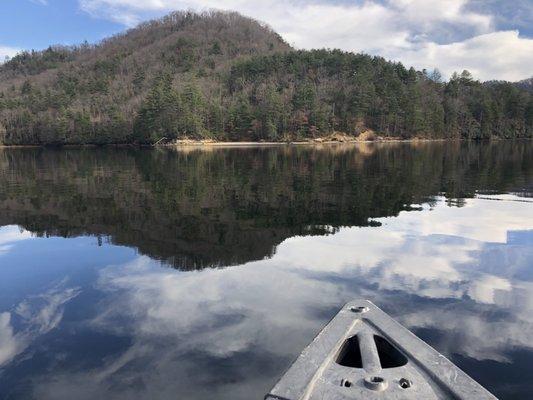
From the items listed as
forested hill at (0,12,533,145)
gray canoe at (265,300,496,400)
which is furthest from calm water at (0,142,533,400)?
forested hill at (0,12,533,145)

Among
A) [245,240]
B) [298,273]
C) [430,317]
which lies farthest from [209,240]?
[430,317]

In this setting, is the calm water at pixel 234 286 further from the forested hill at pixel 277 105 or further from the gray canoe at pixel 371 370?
the forested hill at pixel 277 105

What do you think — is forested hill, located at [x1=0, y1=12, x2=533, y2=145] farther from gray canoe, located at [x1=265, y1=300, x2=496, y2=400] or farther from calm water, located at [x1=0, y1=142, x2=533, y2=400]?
gray canoe, located at [x1=265, y1=300, x2=496, y2=400]

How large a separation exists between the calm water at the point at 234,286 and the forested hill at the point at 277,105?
98.2m

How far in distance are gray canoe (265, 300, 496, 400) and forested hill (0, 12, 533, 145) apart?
10958 centimetres

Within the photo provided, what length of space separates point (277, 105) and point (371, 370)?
117m

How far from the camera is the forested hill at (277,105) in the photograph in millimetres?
118812

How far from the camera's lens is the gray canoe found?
4.61 metres

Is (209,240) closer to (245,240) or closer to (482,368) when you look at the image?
(245,240)

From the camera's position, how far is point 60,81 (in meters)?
184

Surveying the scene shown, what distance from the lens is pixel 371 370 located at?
504cm

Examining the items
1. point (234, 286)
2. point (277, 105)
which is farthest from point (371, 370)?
point (277, 105)

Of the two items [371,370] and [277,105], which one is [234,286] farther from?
[277,105]

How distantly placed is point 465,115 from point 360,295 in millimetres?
146908
